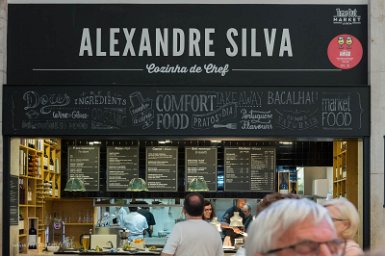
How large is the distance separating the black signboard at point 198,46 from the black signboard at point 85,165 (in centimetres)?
451

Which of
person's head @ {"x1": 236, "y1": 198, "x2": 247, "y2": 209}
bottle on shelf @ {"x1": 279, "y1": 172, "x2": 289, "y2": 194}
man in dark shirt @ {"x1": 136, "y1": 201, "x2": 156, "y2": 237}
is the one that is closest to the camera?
person's head @ {"x1": 236, "y1": 198, "x2": 247, "y2": 209}

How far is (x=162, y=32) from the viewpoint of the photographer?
410 inches

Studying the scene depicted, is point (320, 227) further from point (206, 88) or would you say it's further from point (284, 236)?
point (206, 88)

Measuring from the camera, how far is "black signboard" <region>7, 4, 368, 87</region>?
10352 millimetres

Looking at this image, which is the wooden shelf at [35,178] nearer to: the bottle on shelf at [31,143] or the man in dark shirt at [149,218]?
the bottle on shelf at [31,143]

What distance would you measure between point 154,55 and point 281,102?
5.57 ft

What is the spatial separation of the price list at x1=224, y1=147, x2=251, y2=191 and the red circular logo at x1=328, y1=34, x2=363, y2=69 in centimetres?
452

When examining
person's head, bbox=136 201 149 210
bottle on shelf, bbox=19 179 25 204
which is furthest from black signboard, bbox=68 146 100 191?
bottle on shelf, bbox=19 179 25 204

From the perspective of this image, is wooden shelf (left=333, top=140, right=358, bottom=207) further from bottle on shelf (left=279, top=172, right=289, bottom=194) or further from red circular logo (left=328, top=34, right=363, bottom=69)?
red circular logo (left=328, top=34, right=363, bottom=69)

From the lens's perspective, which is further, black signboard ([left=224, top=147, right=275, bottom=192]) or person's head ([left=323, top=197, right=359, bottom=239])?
black signboard ([left=224, top=147, right=275, bottom=192])

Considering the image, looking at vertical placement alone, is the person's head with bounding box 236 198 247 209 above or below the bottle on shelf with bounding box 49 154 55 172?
below

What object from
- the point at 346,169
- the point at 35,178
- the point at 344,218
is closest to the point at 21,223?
the point at 35,178

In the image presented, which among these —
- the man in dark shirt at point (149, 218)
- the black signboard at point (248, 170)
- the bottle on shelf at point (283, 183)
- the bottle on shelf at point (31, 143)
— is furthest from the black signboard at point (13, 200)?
the bottle on shelf at point (283, 183)

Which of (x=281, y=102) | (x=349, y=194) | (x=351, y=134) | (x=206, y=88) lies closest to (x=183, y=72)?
(x=206, y=88)
